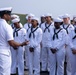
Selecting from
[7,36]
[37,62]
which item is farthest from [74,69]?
[7,36]

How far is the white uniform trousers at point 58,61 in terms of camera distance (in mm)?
8094

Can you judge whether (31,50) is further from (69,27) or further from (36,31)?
(69,27)

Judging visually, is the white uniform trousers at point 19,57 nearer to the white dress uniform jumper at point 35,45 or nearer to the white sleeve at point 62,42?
the white dress uniform jumper at point 35,45

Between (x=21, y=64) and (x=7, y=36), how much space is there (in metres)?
3.38

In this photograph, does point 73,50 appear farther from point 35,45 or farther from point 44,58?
point 44,58

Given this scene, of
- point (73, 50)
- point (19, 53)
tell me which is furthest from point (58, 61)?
point (19, 53)

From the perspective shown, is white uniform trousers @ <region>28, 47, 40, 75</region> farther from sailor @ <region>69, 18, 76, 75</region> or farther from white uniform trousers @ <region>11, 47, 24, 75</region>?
sailor @ <region>69, 18, 76, 75</region>

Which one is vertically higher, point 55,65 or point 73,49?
point 73,49

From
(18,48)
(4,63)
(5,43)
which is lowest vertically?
(18,48)

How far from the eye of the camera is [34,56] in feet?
27.9

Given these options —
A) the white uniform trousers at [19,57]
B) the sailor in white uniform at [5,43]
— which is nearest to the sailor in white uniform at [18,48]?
the white uniform trousers at [19,57]

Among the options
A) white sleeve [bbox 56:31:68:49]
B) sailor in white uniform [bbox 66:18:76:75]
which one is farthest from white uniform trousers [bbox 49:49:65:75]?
sailor in white uniform [bbox 66:18:76:75]

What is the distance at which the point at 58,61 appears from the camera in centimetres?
820

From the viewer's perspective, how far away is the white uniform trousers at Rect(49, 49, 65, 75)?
26.6 ft
